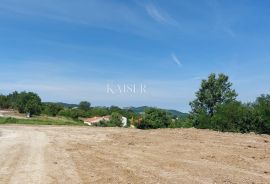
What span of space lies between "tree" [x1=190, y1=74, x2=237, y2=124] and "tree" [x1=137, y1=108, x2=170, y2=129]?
2132cm

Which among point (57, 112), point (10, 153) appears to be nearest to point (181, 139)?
point (10, 153)

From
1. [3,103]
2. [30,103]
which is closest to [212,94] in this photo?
[30,103]

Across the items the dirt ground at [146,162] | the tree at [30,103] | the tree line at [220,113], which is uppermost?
the tree at [30,103]

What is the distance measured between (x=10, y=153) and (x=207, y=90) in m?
45.1

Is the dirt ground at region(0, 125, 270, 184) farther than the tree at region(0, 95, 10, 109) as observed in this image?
No

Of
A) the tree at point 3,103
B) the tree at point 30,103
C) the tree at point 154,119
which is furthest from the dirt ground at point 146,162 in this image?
the tree at point 3,103

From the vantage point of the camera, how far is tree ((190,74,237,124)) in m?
60.0

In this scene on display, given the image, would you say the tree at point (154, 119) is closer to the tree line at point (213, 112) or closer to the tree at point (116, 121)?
the tree line at point (213, 112)

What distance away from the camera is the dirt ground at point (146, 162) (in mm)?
11969

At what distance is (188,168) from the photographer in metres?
13.7

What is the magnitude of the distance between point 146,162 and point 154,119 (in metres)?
67.7

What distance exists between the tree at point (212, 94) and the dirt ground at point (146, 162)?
37.2 metres

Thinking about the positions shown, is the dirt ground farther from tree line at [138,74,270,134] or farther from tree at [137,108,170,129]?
tree at [137,108,170,129]

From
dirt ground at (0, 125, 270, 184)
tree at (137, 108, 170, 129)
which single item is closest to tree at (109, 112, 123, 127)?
tree at (137, 108, 170, 129)
